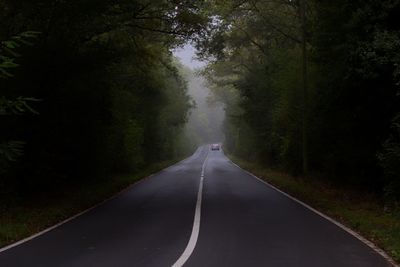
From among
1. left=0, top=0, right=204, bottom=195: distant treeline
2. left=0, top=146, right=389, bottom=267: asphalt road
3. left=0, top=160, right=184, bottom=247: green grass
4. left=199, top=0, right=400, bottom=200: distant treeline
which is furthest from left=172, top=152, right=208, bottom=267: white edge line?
left=199, top=0, right=400, bottom=200: distant treeline

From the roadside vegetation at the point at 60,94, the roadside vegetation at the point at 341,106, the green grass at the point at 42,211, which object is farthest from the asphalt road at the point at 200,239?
the roadside vegetation at the point at 60,94

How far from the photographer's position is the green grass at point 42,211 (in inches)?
461

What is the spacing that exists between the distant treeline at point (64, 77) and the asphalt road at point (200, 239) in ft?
9.10

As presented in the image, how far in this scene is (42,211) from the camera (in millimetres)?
14961

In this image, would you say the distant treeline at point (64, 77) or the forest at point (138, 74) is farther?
the forest at point (138, 74)

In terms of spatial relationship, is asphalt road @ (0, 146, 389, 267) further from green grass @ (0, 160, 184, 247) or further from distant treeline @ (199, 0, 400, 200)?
distant treeline @ (199, 0, 400, 200)

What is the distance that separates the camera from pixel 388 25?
659 inches

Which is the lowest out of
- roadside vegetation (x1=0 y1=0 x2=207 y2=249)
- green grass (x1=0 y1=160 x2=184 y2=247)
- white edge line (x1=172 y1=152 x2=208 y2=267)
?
A: green grass (x1=0 y1=160 x2=184 y2=247)

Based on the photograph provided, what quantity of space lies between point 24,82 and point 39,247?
7165 millimetres

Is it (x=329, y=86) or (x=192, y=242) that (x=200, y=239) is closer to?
(x=192, y=242)

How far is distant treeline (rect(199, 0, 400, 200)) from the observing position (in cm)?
1623

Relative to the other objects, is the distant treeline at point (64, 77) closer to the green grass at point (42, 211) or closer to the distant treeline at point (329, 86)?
the green grass at point (42, 211)

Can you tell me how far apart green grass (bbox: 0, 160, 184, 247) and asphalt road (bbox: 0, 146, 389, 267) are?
518 millimetres

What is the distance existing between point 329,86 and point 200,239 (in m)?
10.2
